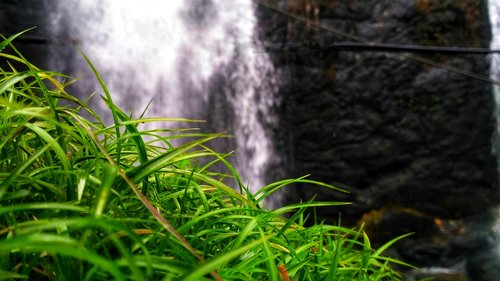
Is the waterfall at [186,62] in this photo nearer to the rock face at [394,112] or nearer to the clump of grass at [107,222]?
the rock face at [394,112]

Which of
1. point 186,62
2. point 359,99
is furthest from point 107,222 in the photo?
point 359,99

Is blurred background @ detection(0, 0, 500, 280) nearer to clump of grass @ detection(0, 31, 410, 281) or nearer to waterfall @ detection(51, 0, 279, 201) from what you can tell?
waterfall @ detection(51, 0, 279, 201)

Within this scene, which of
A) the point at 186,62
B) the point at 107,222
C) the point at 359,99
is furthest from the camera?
the point at 359,99

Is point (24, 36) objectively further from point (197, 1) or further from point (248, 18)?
point (248, 18)

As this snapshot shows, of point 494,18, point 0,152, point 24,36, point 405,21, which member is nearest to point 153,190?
point 0,152

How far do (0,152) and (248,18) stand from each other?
326cm

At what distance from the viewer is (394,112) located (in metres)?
3.71

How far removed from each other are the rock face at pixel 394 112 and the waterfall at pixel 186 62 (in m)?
0.21

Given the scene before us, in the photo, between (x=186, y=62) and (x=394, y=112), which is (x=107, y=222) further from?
(x=394, y=112)

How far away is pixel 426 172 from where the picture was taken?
3.69 meters

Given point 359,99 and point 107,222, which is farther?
point 359,99

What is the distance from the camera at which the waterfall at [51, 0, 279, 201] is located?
3.35 metres

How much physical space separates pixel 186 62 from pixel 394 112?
172 cm

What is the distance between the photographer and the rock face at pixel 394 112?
364 cm
